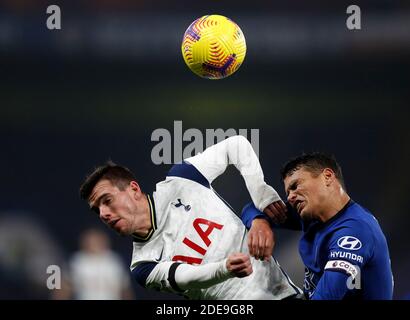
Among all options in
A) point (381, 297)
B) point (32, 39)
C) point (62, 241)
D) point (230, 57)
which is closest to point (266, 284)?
point (381, 297)

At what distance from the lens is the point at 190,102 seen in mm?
11602

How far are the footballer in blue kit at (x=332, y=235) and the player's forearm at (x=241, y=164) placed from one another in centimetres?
10

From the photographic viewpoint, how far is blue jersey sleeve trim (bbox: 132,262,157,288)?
5000 mm

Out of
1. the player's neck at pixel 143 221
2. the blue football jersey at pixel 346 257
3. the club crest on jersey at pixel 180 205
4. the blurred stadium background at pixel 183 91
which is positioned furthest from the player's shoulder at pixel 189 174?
the blurred stadium background at pixel 183 91

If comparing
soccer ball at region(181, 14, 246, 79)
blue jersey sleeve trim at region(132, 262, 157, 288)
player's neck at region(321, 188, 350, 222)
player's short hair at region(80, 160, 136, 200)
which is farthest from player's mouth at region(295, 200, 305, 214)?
soccer ball at region(181, 14, 246, 79)

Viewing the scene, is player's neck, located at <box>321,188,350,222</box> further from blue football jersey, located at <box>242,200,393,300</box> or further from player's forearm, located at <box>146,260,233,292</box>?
player's forearm, located at <box>146,260,233,292</box>

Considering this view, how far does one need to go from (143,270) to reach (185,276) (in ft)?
1.14

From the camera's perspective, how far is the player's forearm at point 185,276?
4.60 meters

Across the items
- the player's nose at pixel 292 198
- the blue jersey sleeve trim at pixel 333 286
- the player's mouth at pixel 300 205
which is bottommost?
the blue jersey sleeve trim at pixel 333 286

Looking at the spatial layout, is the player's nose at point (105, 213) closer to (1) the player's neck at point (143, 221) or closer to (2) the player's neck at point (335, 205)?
(1) the player's neck at point (143, 221)

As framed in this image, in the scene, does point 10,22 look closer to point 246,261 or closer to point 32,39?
point 32,39

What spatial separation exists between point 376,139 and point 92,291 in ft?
15.8

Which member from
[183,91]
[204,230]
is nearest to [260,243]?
[204,230]

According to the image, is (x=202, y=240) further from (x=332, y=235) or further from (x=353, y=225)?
(x=353, y=225)
